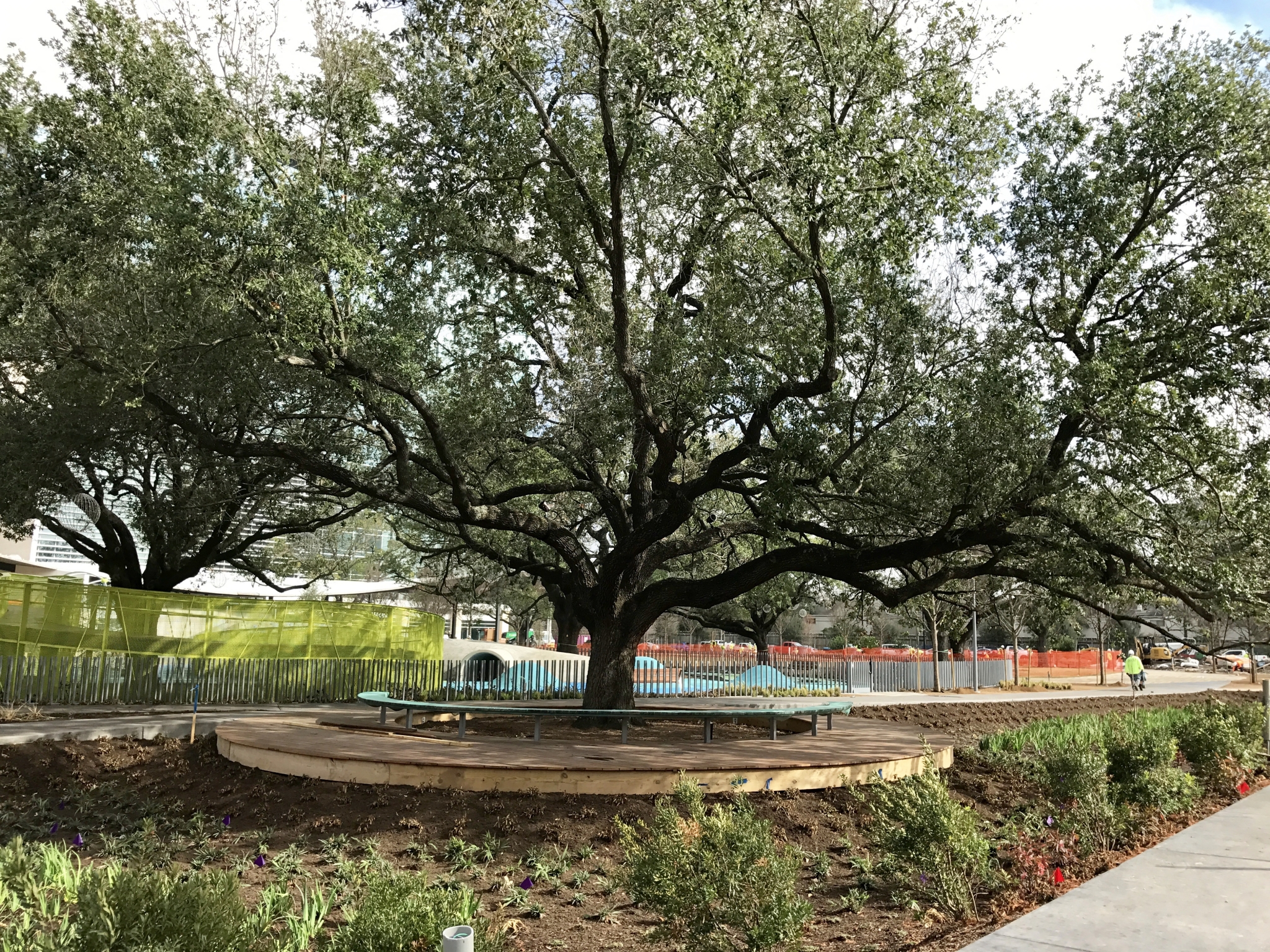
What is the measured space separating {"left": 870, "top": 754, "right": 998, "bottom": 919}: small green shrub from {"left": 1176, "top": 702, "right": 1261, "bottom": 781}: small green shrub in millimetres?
6986

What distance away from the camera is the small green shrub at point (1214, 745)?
37.9ft

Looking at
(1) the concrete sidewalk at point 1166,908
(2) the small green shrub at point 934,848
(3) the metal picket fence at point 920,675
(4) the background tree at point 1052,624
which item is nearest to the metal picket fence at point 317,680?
(3) the metal picket fence at point 920,675

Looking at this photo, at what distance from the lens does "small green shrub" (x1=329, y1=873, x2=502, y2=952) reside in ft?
12.9

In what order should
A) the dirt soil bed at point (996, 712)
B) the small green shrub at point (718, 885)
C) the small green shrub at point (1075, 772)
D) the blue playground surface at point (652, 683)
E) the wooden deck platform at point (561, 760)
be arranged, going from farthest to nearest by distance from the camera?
the blue playground surface at point (652, 683) < the dirt soil bed at point (996, 712) < the wooden deck platform at point (561, 760) < the small green shrub at point (1075, 772) < the small green shrub at point (718, 885)

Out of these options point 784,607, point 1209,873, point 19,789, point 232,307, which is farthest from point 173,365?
point 784,607

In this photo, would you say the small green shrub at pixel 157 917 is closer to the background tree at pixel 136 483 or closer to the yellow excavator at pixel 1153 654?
the background tree at pixel 136 483

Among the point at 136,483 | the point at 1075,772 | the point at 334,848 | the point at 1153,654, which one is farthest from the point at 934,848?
the point at 1153,654

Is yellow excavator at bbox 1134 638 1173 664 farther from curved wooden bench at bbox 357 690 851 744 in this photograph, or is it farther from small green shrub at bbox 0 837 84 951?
small green shrub at bbox 0 837 84 951

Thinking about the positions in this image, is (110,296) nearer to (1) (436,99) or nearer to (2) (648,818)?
(1) (436,99)

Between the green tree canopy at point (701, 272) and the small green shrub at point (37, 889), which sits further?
the green tree canopy at point (701, 272)

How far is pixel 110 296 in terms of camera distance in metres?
13.5

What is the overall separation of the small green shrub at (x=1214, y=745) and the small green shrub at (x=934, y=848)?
6986 millimetres

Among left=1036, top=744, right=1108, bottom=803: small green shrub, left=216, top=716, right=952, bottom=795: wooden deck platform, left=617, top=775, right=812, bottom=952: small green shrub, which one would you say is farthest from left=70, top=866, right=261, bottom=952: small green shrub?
left=1036, top=744, right=1108, bottom=803: small green shrub

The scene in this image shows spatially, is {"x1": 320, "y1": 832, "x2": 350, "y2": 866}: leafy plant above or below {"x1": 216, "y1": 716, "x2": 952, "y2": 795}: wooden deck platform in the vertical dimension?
below
